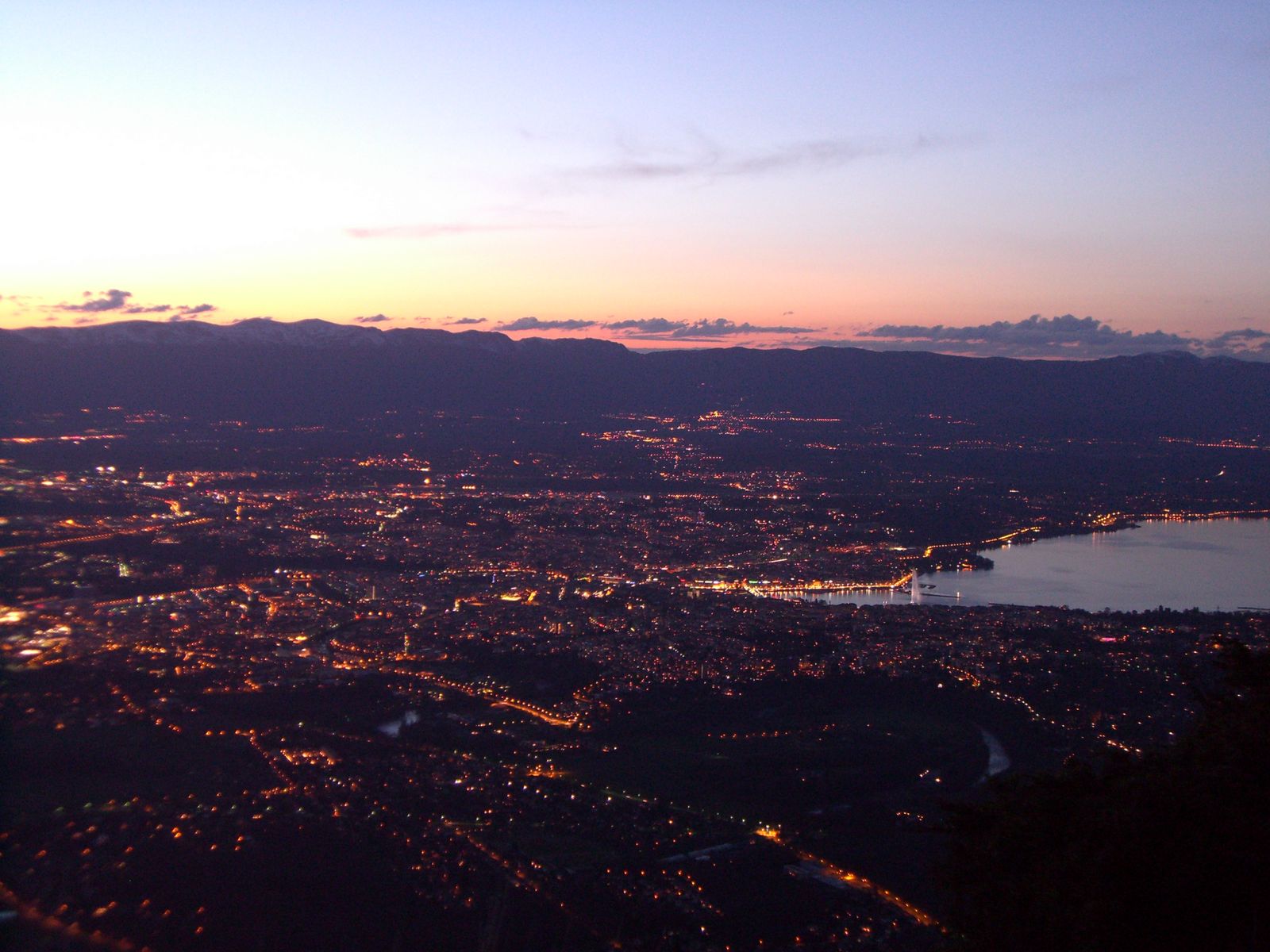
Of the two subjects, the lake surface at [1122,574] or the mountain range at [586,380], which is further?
the mountain range at [586,380]

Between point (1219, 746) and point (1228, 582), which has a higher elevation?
point (1219, 746)

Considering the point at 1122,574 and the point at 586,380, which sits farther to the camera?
the point at 586,380

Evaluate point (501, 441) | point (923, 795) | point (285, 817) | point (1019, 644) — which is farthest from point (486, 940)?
point (501, 441)

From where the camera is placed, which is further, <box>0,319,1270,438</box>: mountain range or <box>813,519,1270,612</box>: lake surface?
<box>0,319,1270,438</box>: mountain range

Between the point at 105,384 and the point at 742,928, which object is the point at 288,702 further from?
the point at 105,384

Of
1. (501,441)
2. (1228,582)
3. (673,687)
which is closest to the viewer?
(673,687)

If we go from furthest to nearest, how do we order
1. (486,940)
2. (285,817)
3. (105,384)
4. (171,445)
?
(105,384) → (171,445) → (285,817) → (486,940)

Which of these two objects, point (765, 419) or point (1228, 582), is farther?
point (765, 419)
